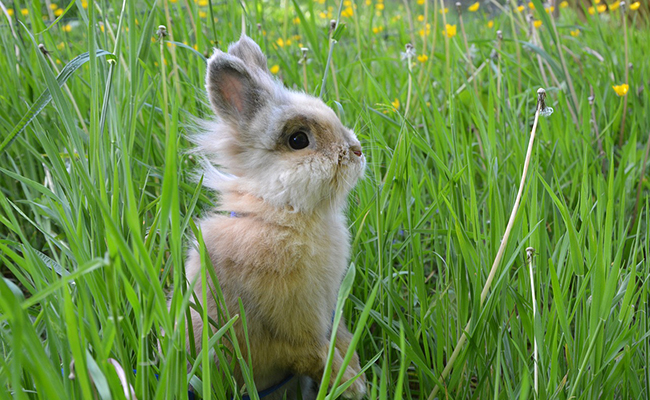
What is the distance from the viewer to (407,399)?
157 centimetres

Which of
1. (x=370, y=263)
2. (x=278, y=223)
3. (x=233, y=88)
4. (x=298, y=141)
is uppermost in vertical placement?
(x=233, y=88)

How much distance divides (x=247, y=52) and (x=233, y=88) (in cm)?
24

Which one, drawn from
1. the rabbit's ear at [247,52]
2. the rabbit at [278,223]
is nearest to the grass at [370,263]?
the rabbit at [278,223]

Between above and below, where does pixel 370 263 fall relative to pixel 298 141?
below

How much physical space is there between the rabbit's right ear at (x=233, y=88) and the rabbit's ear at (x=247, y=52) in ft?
0.43

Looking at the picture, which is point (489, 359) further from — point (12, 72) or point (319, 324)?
point (12, 72)

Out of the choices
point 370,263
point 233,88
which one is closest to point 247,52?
point 233,88

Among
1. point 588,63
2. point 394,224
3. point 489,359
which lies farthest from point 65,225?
point 588,63

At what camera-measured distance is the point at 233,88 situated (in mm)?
1659

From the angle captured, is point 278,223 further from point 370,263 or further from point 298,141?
point 370,263

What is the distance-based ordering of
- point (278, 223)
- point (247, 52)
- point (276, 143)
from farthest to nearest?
point (247, 52), point (276, 143), point (278, 223)

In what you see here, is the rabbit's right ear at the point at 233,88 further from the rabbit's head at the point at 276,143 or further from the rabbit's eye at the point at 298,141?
the rabbit's eye at the point at 298,141

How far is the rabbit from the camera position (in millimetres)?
1469

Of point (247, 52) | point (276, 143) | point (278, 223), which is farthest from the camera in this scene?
point (247, 52)
